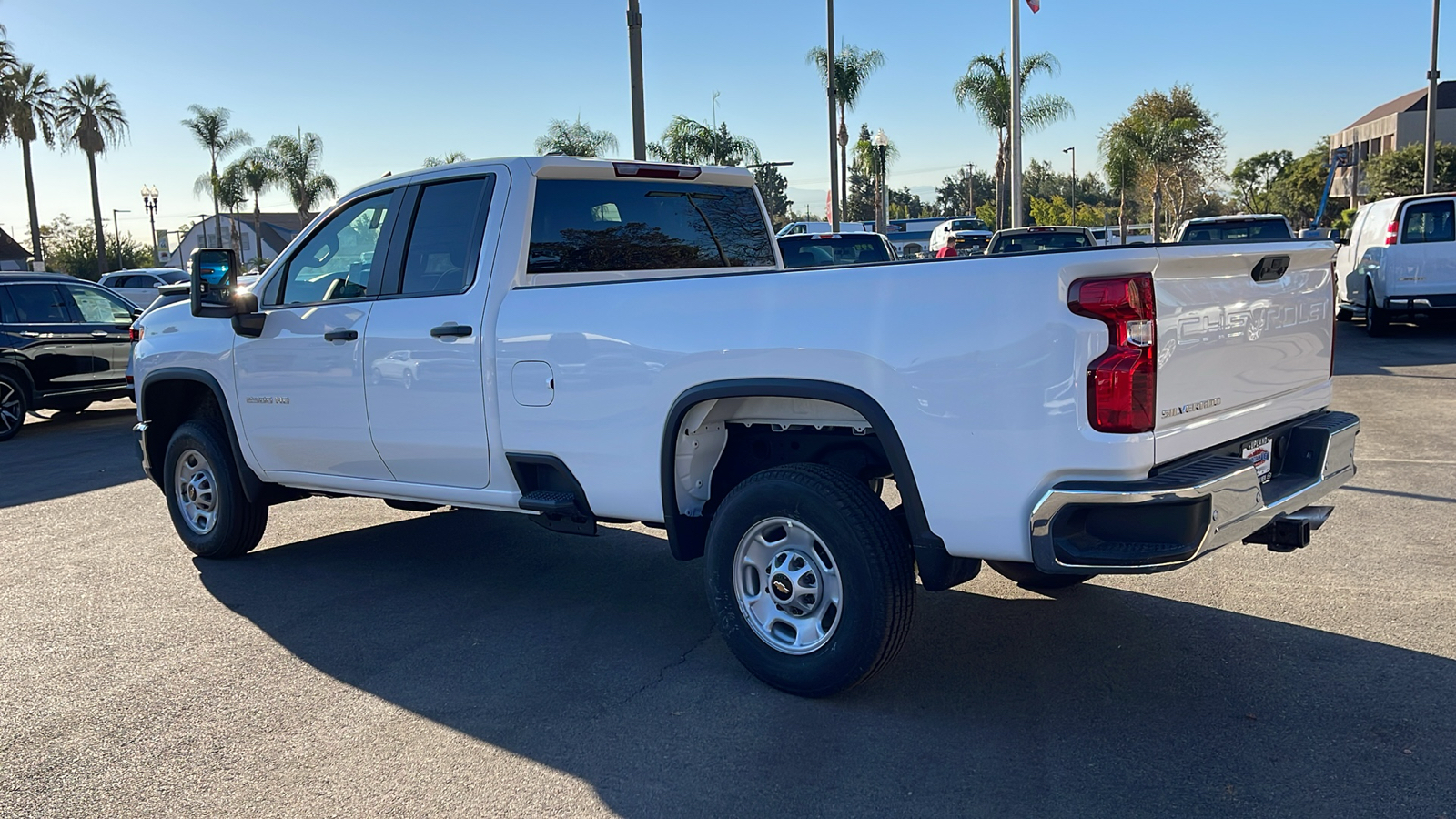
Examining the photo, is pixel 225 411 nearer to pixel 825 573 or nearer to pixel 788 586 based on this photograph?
pixel 788 586

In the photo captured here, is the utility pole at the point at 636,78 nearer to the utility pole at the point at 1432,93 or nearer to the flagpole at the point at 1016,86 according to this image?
the flagpole at the point at 1016,86

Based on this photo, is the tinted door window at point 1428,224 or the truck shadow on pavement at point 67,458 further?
the tinted door window at point 1428,224

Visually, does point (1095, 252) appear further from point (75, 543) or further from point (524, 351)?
point (75, 543)

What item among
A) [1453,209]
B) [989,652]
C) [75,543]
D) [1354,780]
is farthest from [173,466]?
[1453,209]

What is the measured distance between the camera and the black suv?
514 inches

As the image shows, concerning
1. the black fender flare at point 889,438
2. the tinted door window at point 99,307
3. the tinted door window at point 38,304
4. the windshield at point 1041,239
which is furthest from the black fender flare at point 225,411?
the windshield at point 1041,239

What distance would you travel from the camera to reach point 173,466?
22.5ft

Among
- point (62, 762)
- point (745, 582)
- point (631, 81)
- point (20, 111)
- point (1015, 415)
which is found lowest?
point (62, 762)

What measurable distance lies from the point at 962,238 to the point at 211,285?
90.7 ft

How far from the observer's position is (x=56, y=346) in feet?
44.0

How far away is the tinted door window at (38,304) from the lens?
13.3 m

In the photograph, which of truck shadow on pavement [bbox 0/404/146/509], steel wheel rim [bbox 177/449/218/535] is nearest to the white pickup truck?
steel wheel rim [bbox 177/449/218/535]

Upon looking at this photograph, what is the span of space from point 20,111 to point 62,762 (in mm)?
52475

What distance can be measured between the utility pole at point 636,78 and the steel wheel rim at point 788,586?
8.41 m
